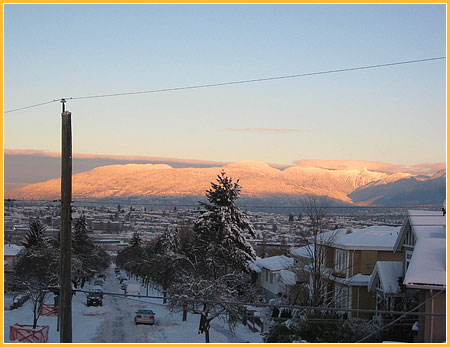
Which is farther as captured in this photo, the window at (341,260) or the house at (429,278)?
the window at (341,260)

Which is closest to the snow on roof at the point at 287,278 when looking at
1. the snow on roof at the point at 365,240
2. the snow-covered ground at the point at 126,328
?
the snow-covered ground at the point at 126,328

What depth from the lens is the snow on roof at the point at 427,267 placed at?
22.7m

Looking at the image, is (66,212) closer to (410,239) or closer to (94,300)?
(410,239)

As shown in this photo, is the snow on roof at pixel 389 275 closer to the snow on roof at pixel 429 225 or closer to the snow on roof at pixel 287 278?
the snow on roof at pixel 429 225

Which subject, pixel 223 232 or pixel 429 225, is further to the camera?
pixel 223 232

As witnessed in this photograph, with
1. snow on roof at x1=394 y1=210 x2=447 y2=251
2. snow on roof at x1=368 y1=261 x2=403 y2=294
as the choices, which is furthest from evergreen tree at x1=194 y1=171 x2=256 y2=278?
snow on roof at x1=394 y1=210 x2=447 y2=251

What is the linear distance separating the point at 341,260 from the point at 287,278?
8.14 meters

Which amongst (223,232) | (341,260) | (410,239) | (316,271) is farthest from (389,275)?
(223,232)

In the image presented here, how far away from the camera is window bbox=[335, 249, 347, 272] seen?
37.7 metres

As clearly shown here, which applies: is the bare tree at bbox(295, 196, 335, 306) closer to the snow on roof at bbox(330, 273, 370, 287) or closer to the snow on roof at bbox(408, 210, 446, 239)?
the snow on roof at bbox(330, 273, 370, 287)

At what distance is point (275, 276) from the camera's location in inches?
2007

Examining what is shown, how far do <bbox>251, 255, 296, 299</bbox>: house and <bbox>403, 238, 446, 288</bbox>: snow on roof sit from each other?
2073 centimetres

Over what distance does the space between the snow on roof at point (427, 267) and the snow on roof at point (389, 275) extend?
176 inches

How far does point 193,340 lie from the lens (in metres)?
36.9
